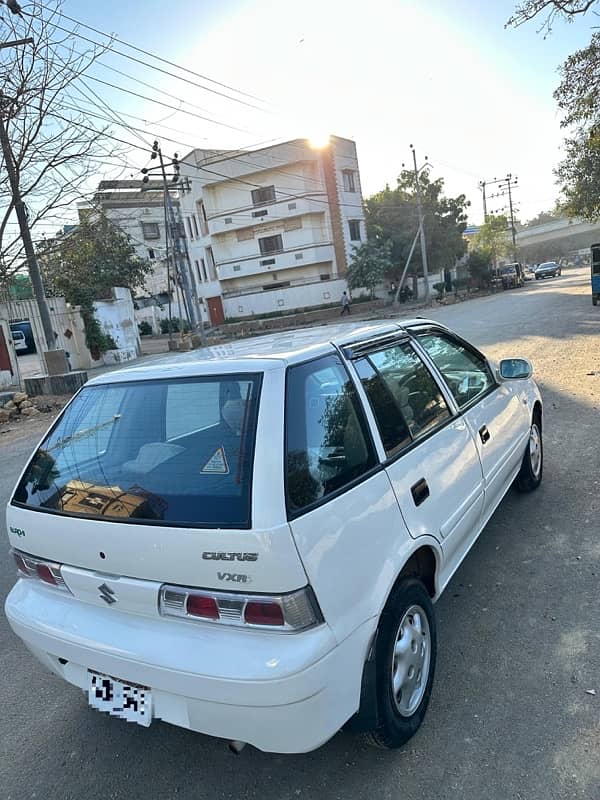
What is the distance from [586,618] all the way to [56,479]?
8.94 feet

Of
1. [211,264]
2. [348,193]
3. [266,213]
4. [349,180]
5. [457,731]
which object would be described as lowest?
[457,731]

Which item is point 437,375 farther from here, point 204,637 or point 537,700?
point 204,637

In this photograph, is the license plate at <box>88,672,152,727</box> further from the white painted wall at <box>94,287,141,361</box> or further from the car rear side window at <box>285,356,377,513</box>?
the white painted wall at <box>94,287,141,361</box>

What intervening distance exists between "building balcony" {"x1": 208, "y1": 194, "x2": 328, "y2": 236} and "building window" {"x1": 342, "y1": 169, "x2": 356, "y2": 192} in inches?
103

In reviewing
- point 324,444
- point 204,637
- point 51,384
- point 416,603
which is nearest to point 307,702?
point 204,637

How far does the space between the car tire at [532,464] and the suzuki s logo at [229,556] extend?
2.96 meters

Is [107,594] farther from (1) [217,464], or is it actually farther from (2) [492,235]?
(2) [492,235]

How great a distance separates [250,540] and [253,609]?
0.23 metres

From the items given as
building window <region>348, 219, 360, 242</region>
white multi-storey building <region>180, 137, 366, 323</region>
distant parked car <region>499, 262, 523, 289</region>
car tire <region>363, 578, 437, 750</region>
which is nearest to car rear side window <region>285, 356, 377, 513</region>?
car tire <region>363, 578, 437, 750</region>

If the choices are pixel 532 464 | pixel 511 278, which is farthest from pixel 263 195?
pixel 532 464

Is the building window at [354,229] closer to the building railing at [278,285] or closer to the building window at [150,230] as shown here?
the building railing at [278,285]

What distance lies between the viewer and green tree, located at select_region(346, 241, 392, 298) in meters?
36.2

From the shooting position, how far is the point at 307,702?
1630 millimetres

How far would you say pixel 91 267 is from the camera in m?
26.6
